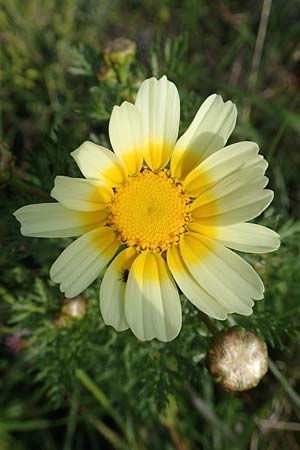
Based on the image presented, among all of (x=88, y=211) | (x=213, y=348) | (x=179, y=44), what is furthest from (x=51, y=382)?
(x=179, y=44)

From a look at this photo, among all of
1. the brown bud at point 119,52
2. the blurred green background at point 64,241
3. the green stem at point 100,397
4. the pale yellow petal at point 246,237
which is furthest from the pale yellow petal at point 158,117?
the green stem at point 100,397

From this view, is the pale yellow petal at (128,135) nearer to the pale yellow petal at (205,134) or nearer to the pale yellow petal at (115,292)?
the pale yellow petal at (205,134)

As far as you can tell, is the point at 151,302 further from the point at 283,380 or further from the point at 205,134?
the point at 283,380

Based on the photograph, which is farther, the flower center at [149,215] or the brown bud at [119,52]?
the brown bud at [119,52]

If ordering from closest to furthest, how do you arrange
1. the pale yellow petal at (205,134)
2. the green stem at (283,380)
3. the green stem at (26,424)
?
the pale yellow petal at (205,134) < the green stem at (283,380) < the green stem at (26,424)

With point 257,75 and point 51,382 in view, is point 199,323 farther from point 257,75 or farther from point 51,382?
point 257,75
